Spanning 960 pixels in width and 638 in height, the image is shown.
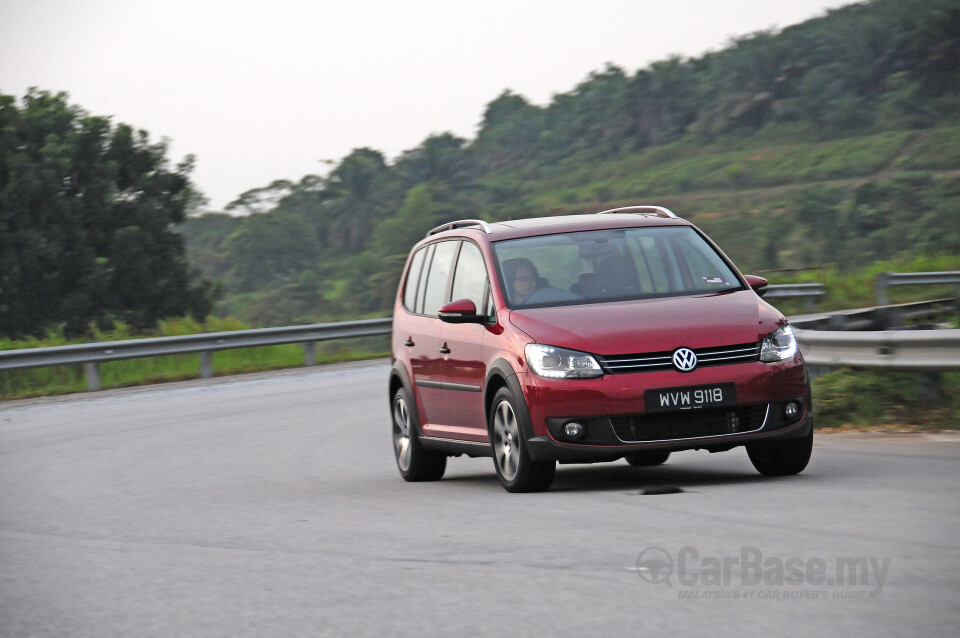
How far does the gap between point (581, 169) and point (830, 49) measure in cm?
2641

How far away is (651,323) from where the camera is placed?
845 cm

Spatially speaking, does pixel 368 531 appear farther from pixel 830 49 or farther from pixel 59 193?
pixel 830 49

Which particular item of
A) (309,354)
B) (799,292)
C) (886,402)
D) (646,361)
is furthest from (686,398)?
(799,292)

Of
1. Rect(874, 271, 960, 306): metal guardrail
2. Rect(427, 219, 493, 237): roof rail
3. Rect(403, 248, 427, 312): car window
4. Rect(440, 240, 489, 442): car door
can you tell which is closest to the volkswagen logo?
Rect(440, 240, 489, 442): car door

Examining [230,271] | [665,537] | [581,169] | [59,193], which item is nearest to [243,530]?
[665,537]

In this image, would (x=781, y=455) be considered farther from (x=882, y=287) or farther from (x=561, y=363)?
(x=882, y=287)

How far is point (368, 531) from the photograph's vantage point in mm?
7414

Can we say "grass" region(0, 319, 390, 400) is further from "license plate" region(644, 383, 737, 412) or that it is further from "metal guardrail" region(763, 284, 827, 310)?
"license plate" region(644, 383, 737, 412)

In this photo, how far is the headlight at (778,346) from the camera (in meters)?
8.47

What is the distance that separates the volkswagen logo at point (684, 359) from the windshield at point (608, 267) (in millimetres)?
866

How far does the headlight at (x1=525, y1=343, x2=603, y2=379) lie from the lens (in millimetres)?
8297

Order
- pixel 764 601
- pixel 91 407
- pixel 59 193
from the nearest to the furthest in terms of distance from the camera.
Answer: pixel 764 601
pixel 91 407
pixel 59 193

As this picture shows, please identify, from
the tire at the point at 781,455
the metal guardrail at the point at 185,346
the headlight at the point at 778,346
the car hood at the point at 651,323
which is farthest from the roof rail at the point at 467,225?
the metal guardrail at the point at 185,346

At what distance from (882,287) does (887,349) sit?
20.8 meters
